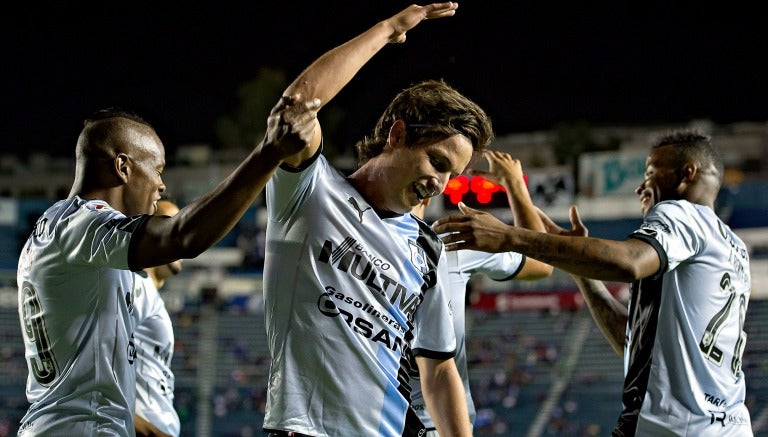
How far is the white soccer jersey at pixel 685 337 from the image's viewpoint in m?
4.08

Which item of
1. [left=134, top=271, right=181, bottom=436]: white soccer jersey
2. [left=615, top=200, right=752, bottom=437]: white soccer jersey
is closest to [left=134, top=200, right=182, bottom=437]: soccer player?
[left=134, top=271, right=181, bottom=436]: white soccer jersey

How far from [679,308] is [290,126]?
2.40m

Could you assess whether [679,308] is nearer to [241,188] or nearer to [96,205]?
[241,188]

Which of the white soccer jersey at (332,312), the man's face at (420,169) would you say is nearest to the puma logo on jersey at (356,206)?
the white soccer jersey at (332,312)

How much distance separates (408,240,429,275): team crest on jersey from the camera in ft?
11.1

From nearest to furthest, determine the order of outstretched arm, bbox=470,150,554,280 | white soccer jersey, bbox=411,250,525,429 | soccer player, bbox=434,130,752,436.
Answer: soccer player, bbox=434,130,752,436
white soccer jersey, bbox=411,250,525,429
outstretched arm, bbox=470,150,554,280

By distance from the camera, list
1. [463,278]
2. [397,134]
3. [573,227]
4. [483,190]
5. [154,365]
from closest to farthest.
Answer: [397,134], [573,227], [463,278], [154,365], [483,190]

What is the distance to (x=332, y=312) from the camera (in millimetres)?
3066

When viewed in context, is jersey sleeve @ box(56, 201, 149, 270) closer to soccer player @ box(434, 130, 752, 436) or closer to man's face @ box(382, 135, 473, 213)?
man's face @ box(382, 135, 473, 213)

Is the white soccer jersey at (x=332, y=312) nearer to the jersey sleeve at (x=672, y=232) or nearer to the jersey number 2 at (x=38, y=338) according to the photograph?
the jersey number 2 at (x=38, y=338)

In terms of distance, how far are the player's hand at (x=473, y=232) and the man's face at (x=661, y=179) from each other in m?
1.24

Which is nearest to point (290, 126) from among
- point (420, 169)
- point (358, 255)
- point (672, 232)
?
point (358, 255)

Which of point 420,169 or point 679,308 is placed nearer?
point 420,169

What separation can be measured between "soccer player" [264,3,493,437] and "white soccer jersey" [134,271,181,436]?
79.2 inches
